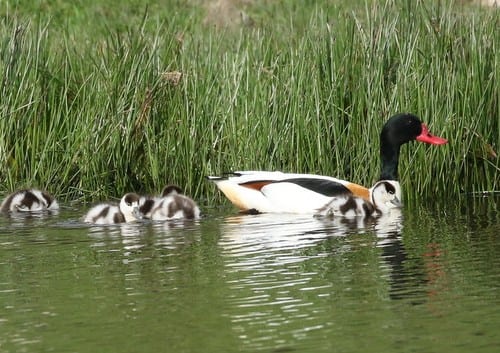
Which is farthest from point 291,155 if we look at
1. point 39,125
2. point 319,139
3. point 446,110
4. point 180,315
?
point 180,315

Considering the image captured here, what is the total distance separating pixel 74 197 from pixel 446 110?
322 cm

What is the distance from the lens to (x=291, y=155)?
454 inches

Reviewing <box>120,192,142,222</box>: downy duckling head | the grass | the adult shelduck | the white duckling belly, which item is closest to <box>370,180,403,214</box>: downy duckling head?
the adult shelduck

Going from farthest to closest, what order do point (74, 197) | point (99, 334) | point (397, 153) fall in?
point (74, 197) → point (397, 153) → point (99, 334)

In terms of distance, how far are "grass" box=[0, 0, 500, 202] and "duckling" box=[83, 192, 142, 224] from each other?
1.04 metres

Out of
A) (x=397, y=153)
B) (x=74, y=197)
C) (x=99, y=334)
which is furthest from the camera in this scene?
(x=74, y=197)

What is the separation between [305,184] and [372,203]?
549 mm

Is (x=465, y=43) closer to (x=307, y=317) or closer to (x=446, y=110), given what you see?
(x=446, y=110)

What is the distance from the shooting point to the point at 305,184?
422 inches

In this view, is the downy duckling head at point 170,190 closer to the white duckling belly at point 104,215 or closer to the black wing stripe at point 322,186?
the white duckling belly at point 104,215

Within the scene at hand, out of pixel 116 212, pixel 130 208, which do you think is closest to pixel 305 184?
pixel 130 208

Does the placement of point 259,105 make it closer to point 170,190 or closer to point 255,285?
point 170,190

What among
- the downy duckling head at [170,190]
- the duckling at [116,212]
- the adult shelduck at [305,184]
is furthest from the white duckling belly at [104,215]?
the adult shelduck at [305,184]

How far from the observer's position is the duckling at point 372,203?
1066cm
